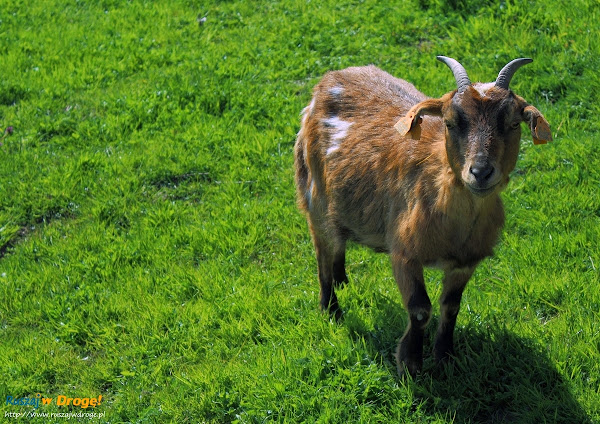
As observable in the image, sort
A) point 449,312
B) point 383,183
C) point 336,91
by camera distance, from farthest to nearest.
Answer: point 336,91
point 383,183
point 449,312

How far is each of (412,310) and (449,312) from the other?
288 mm

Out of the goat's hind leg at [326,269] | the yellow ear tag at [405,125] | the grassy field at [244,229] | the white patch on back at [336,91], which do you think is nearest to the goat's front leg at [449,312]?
the grassy field at [244,229]

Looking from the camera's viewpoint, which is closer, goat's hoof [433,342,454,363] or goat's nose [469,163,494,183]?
goat's nose [469,163,494,183]

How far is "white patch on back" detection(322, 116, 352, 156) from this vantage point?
5.52 meters

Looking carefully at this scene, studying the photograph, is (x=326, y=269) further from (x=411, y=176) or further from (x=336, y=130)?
(x=411, y=176)

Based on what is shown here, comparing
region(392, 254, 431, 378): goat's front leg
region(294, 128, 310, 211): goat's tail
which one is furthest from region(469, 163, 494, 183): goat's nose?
region(294, 128, 310, 211): goat's tail

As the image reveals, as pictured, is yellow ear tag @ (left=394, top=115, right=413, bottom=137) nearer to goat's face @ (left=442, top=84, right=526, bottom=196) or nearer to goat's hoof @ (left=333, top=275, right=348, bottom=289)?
goat's face @ (left=442, top=84, right=526, bottom=196)

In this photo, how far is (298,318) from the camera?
5.45m

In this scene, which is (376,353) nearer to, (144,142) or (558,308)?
(558,308)

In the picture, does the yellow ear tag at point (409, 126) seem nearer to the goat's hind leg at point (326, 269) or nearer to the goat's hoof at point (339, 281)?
the goat's hind leg at point (326, 269)

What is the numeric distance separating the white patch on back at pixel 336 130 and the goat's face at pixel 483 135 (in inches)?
46.7

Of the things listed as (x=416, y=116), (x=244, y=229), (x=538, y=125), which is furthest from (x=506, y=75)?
(x=244, y=229)

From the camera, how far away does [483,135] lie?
4.26 meters

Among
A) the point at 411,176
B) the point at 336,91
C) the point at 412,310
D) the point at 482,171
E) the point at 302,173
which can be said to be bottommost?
the point at 412,310
